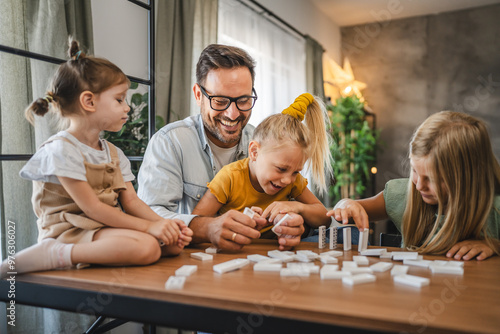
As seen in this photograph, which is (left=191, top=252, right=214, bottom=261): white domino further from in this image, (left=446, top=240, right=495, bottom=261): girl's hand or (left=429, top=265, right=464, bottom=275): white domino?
(left=446, top=240, right=495, bottom=261): girl's hand

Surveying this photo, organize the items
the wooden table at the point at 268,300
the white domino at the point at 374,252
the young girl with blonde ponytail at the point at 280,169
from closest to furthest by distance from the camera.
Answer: the wooden table at the point at 268,300, the white domino at the point at 374,252, the young girl with blonde ponytail at the point at 280,169

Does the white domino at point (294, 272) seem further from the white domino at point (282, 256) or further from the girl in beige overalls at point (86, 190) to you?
the girl in beige overalls at point (86, 190)

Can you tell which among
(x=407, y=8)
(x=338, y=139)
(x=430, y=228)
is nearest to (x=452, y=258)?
(x=430, y=228)

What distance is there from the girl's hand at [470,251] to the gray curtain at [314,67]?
428 cm

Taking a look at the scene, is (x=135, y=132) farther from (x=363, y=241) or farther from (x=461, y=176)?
(x=461, y=176)

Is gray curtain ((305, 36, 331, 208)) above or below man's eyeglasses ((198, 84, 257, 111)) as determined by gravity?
above

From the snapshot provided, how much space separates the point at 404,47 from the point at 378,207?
17.8 feet

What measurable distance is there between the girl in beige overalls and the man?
1.29ft

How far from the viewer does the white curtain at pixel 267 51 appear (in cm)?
377

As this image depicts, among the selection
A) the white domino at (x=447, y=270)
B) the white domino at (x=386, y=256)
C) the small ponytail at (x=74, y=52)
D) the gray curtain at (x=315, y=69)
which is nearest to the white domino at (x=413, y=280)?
the white domino at (x=447, y=270)

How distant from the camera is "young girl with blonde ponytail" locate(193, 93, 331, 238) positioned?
1.40m

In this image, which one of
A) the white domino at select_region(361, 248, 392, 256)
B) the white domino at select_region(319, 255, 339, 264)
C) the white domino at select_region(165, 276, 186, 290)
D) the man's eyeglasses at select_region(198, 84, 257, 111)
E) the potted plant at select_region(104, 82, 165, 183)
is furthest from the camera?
the potted plant at select_region(104, 82, 165, 183)

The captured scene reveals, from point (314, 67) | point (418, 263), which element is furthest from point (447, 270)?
point (314, 67)

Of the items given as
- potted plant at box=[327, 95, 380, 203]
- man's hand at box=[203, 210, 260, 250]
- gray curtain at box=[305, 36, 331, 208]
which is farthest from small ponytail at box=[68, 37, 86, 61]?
potted plant at box=[327, 95, 380, 203]
